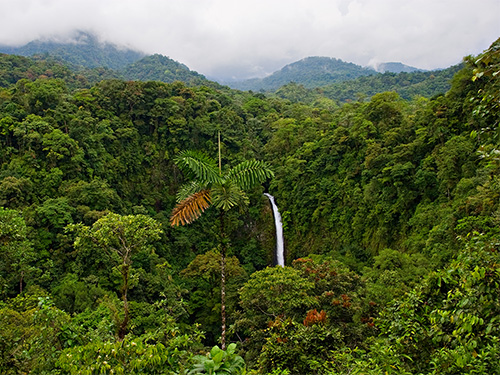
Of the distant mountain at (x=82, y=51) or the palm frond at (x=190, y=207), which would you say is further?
the distant mountain at (x=82, y=51)

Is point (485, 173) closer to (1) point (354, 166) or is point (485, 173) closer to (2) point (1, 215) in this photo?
(1) point (354, 166)

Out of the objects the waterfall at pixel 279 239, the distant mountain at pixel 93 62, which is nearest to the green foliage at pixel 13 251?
the waterfall at pixel 279 239

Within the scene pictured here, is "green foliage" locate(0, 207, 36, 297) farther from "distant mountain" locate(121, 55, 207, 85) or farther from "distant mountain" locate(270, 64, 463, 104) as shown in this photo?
"distant mountain" locate(121, 55, 207, 85)

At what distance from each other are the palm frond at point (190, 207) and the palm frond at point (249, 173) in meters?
0.72

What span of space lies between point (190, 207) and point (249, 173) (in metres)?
1.51

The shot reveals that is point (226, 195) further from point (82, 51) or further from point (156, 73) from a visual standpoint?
point (82, 51)

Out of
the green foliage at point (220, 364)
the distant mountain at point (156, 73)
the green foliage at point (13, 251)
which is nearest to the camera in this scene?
the green foliage at point (220, 364)

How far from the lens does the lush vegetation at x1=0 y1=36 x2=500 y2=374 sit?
292 centimetres

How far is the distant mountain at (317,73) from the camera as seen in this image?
4619 inches

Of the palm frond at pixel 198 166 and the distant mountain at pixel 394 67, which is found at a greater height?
Answer: the distant mountain at pixel 394 67

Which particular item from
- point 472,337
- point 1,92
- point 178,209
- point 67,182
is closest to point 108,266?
point 67,182

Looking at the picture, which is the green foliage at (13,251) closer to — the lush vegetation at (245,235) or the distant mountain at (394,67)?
the lush vegetation at (245,235)

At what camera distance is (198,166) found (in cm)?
610

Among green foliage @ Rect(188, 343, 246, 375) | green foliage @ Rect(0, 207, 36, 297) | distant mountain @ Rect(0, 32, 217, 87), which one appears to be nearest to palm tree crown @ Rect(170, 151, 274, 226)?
green foliage @ Rect(188, 343, 246, 375)
